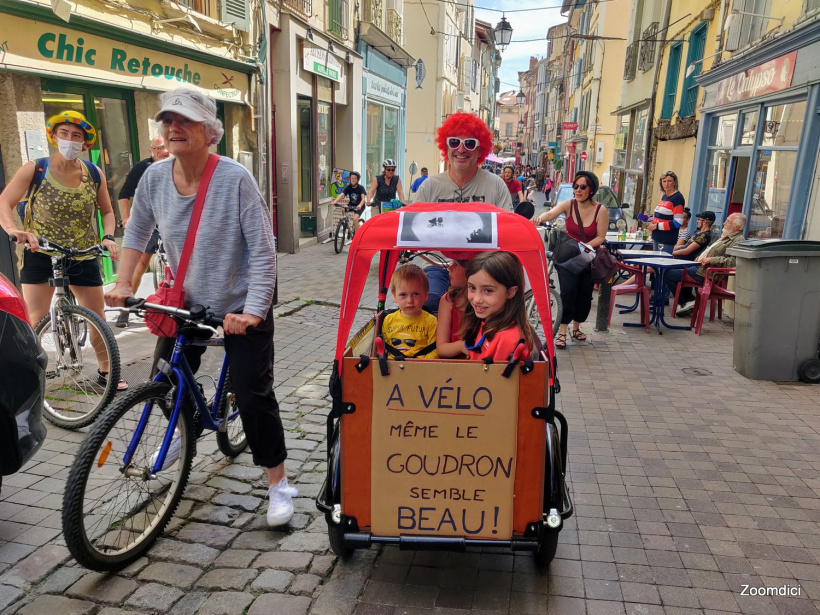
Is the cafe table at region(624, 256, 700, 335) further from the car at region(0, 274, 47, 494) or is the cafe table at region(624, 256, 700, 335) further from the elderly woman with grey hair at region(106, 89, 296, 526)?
the car at region(0, 274, 47, 494)

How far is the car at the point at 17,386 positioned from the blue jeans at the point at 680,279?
22.5 ft

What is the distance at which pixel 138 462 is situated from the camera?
280 cm

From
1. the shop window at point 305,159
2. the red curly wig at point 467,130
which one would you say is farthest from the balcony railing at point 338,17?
the red curly wig at point 467,130

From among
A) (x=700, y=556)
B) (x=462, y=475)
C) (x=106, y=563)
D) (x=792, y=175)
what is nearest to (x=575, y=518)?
(x=700, y=556)

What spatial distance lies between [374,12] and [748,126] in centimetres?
1221

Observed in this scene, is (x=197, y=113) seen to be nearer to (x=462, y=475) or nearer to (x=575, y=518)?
(x=462, y=475)

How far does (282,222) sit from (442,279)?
9.33 meters

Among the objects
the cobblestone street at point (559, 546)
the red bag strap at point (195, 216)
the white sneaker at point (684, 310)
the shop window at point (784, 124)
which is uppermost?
the shop window at point (784, 124)

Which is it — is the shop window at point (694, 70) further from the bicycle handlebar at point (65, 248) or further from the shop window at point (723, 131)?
the bicycle handlebar at point (65, 248)

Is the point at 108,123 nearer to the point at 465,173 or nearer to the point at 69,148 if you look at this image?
the point at 69,148

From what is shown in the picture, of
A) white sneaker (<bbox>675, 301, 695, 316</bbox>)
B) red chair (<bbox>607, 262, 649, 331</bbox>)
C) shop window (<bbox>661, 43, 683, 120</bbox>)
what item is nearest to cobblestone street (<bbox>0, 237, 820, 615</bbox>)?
red chair (<bbox>607, 262, 649, 331</bbox>)

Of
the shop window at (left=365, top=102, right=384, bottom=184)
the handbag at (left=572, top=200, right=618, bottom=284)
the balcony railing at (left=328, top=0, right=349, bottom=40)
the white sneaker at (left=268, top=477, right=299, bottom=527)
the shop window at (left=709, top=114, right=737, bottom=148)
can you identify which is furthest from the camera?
the shop window at (left=365, top=102, right=384, bottom=184)

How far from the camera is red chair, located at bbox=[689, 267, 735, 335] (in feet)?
24.3

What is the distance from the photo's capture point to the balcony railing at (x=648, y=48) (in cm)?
1706
